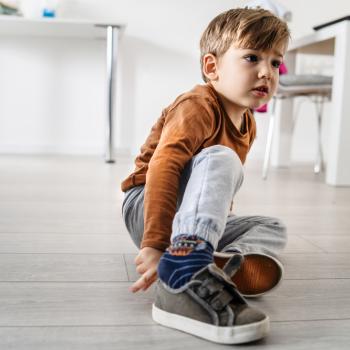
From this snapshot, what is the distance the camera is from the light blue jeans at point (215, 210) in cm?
77

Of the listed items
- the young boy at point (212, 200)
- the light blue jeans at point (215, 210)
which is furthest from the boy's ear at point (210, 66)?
the light blue jeans at point (215, 210)

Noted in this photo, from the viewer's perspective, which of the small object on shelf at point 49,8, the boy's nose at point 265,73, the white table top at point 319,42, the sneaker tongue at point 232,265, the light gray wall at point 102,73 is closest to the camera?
the sneaker tongue at point 232,265

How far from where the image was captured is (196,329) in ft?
2.34

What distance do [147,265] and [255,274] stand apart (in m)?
0.18

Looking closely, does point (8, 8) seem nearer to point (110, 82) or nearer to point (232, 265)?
point (110, 82)

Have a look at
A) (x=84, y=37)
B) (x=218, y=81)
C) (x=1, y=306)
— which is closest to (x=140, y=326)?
(x=1, y=306)

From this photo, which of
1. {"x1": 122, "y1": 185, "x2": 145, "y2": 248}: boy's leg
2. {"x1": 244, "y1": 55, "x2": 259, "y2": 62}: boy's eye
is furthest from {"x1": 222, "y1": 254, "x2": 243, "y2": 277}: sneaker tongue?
{"x1": 244, "y1": 55, "x2": 259, "y2": 62}: boy's eye

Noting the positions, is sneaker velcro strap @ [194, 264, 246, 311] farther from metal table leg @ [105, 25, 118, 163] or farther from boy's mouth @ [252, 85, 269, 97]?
metal table leg @ [105, 25, 118, 163]

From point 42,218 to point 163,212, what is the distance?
786 millimetres

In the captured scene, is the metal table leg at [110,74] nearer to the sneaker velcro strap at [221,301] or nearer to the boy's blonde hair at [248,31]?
the boy's blonde hair at [248,31]

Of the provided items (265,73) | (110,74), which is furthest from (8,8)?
(265,73)

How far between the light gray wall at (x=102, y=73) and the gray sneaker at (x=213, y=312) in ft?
10.0

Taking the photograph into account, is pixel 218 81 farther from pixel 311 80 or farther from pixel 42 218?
pixel 311 80

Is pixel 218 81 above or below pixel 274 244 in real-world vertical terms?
above
